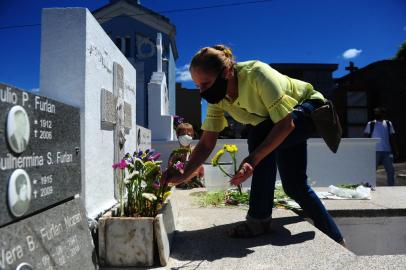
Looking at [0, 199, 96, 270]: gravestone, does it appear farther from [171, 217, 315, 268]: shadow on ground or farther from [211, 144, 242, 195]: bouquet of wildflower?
[211, 144, 242, 195]: bouquet of wildflower

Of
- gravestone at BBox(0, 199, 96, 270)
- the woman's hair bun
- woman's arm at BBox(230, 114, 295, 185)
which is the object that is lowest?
gravestone at BBox(0, 199, 96, 270)

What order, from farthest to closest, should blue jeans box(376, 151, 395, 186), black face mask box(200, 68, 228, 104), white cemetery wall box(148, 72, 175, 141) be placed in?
white cemetery wall box(148, 72, 175, 141) < blue jeans box(376, 151, 395, 186) < black face mask box(200, 68, 228, 104)

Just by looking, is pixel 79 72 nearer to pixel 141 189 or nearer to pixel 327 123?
pixel 141 189

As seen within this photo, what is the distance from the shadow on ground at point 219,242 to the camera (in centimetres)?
204

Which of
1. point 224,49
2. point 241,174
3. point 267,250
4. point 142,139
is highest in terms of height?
point 224,49

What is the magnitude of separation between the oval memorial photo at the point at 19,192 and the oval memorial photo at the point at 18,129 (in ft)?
0.28

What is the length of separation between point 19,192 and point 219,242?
52.3 inches

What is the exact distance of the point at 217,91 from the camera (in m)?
2.18

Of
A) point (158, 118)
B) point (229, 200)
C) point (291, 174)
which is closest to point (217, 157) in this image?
point (229, 200)

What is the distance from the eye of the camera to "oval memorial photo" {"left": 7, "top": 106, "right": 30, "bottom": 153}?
47.0 inches

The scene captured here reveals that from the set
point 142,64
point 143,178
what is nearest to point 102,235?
point 143,178

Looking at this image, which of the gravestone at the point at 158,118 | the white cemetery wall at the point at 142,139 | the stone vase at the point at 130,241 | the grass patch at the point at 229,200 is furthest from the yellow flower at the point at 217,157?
the gravestone at the point at 158,118

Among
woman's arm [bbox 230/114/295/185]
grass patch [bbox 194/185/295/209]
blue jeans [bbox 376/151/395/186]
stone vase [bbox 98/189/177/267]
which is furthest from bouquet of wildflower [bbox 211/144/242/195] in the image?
blue jeans [bbox 376/151/395/186]

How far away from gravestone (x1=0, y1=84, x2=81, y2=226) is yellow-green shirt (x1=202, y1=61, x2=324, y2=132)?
101 centimetres
